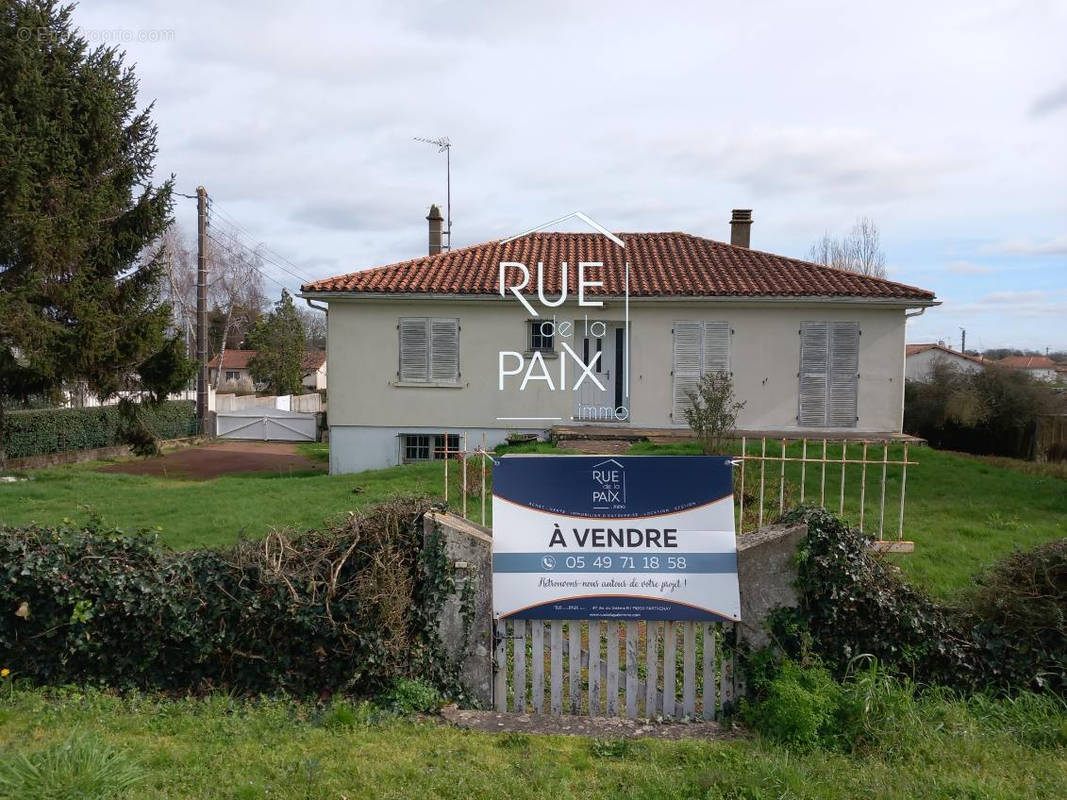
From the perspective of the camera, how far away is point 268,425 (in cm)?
3002

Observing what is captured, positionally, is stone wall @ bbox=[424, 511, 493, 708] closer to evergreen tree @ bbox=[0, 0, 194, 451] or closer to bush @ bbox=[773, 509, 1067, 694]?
bush @ bbox=[773, 509, 1067, 694]

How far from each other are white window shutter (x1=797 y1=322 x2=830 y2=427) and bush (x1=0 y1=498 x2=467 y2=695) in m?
13.3

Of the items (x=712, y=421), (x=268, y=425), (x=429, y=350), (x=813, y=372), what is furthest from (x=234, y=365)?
(x=712, y=421)

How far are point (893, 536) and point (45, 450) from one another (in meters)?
19.7

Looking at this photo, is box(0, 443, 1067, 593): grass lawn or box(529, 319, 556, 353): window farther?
box(529, 319, 556, 353): window

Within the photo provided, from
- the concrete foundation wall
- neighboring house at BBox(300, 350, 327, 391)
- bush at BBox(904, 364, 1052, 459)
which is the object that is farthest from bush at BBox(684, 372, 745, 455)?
neighboring house at BBox(300, 350, 327, 391)

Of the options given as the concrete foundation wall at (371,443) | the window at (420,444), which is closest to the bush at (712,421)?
the concrete foundation wall at (371,443)

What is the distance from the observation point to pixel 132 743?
417cm

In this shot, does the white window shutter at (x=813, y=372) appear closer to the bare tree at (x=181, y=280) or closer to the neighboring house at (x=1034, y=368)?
the neighboring house at (x=1034, y=368)

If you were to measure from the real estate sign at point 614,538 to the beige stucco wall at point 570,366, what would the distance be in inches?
448

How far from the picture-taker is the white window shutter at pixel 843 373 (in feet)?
53.8

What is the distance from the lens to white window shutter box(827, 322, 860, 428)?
53.8ft

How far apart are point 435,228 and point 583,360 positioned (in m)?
6.18

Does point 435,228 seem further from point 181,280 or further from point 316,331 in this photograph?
point 316,331
